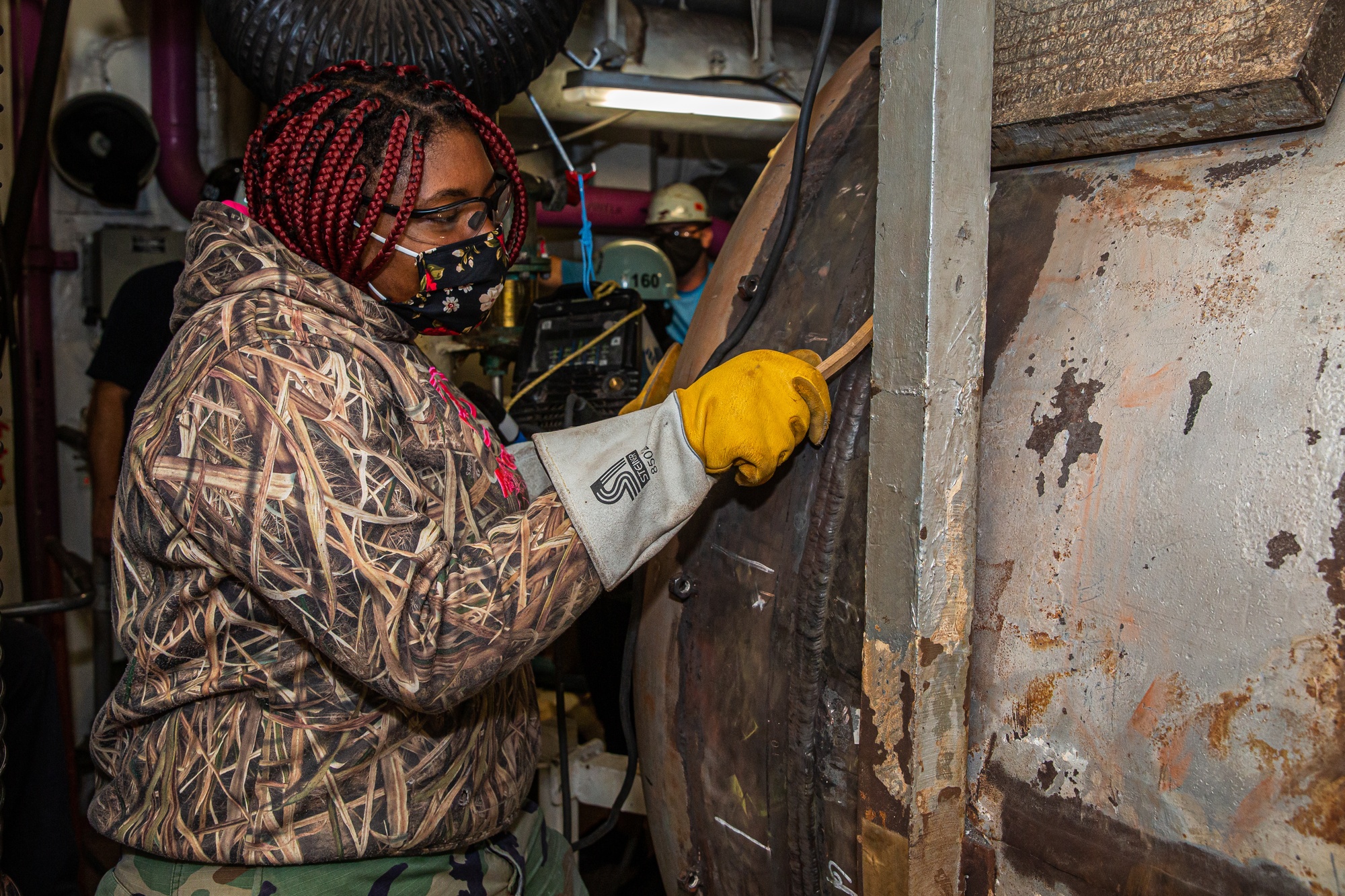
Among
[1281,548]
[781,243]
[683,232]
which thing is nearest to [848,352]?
[781,243]

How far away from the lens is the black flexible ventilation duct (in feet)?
7.15

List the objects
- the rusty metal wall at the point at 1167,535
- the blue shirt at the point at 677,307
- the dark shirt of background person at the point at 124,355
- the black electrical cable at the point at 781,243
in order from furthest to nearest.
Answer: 1. the blue shirt at the point at 677,307
2. the dark shirt of background person at the point at 124,355
3. the black electrical cable at the point at 781,243
4. the rusty metal wall at the point at 1167,535

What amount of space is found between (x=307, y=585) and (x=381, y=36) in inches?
63.3

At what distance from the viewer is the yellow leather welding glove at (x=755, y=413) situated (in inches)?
42.3

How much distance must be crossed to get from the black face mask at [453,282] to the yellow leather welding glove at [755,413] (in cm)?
40

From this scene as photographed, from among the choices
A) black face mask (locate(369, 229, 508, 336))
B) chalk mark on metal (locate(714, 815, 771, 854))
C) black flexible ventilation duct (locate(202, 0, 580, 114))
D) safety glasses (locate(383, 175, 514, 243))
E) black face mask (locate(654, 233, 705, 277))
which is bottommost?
chalk mark on metal (locate(714, 815, 771, 854))

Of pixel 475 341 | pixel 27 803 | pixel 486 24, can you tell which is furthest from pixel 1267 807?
pixel 475 341

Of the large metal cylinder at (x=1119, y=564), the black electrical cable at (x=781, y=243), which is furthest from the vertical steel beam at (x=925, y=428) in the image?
the black electrical cable at (x=781, y=243)

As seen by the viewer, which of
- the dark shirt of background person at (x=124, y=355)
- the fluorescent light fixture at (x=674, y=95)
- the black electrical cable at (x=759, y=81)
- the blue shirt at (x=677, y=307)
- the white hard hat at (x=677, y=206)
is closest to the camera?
the dark shirt of background person at (x=124, y=355)

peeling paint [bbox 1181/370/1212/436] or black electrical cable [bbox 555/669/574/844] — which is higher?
peeling paint [bbox 1181/370/1212/436]

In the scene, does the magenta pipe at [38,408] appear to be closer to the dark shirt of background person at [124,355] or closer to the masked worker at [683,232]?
the dark shirt of background person at [124,355]

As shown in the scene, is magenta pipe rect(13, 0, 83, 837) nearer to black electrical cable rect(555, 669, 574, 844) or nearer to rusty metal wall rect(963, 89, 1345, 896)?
black electrical cable rect(555, 669, 574, 844)

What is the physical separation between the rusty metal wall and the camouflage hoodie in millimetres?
504

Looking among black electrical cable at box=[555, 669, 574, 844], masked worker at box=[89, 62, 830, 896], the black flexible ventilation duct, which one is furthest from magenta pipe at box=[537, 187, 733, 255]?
masked worker at box=[89, 62, 830, 896]
